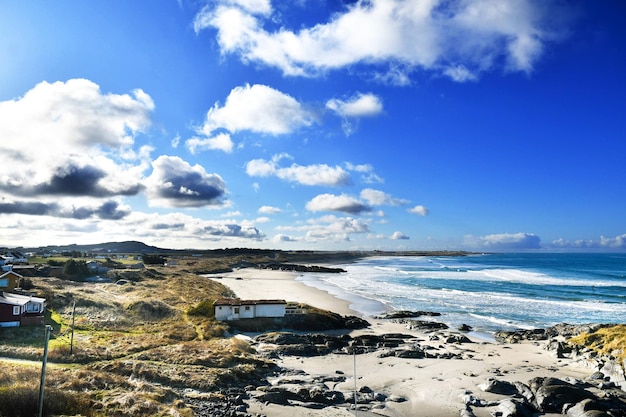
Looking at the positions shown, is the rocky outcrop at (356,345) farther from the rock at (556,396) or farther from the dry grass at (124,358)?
the rock at (556,396)

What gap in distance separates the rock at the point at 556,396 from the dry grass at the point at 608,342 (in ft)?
23.9

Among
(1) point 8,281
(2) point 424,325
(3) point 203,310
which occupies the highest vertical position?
(1) point 8,281

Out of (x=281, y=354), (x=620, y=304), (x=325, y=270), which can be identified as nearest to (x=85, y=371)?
(x=281, y=354)

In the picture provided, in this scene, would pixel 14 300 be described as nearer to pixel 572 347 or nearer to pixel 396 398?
pixel 396 398

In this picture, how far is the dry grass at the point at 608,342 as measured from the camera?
1297 inches

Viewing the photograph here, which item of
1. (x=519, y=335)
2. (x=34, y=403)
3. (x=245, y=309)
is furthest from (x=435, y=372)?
(x=34, y=403)

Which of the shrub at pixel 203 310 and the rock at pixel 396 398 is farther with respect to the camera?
the shrub at pixel 203 310

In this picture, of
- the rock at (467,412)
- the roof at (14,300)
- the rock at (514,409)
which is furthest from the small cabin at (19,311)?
the rock at (514,409)

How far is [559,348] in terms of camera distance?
38.2m

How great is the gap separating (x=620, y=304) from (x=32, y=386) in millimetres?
78627

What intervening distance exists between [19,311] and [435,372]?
34096 mm

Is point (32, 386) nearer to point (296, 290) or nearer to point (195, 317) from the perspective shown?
point (195, 317)

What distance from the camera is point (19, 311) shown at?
35750mm

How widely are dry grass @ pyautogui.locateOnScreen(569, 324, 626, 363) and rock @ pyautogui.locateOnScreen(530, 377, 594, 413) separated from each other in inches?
287
